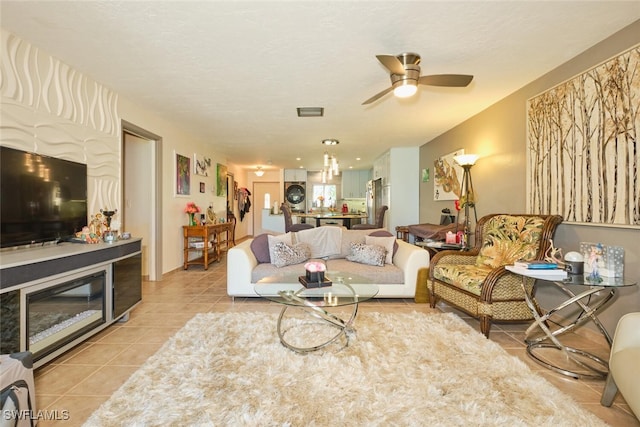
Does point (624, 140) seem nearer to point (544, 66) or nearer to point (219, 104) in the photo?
point (544, 66)

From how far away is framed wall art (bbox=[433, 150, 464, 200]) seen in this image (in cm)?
477

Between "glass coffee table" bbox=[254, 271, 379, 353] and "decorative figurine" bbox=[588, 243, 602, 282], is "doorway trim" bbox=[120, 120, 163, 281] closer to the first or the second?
"glass coffee table" bbox=[254, 271, 379, 353]

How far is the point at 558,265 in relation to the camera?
7.30 ft

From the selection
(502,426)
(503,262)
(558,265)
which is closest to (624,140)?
(558,265)

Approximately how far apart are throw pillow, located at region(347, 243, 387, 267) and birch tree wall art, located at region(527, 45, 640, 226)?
5.51ft

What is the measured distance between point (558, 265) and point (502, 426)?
138 centimetres

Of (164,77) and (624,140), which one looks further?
(164,77)

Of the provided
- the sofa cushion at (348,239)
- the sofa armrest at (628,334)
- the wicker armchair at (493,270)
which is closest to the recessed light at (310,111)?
the sofa cushion at (348,239)

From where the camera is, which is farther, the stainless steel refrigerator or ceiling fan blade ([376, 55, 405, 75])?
the stainless steel refrigerator

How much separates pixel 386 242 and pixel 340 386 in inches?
86.2

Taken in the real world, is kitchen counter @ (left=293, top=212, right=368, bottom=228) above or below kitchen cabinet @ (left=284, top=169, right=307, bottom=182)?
below

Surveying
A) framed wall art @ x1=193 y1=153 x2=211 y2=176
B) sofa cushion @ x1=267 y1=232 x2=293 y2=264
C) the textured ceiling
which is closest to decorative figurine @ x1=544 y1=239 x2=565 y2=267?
the textured ceiling

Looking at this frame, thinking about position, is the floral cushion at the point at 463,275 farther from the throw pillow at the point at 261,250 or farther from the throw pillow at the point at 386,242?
the throw pillow at the point at 261,250

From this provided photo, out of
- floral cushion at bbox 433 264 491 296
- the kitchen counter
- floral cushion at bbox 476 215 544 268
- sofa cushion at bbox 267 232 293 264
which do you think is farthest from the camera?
the kitchen counter
